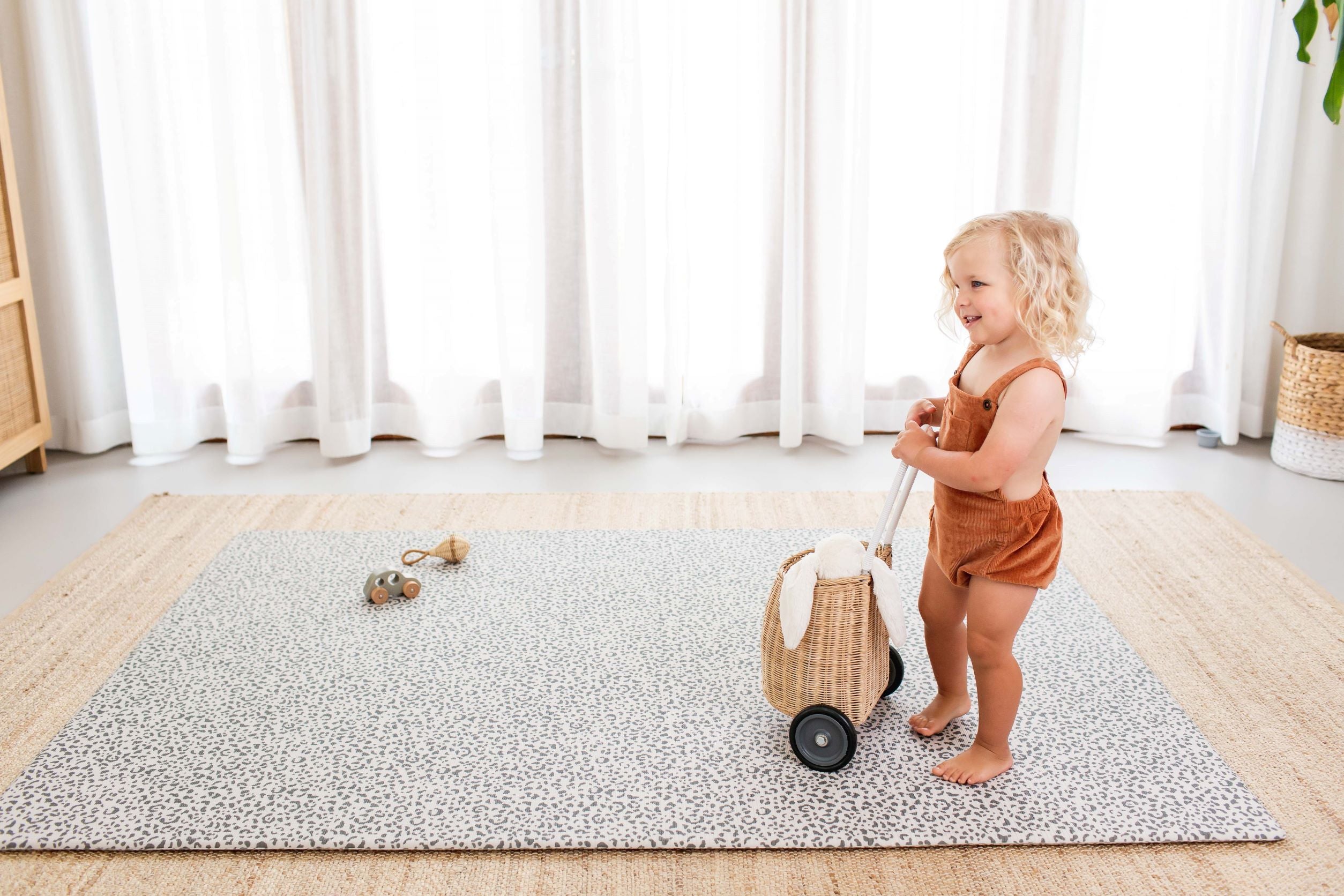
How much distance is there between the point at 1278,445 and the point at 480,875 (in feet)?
8.48

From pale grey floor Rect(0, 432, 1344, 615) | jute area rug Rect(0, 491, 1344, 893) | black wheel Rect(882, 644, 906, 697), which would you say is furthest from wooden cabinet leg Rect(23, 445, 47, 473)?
black wheel Rect(882, 644, 906, 697)

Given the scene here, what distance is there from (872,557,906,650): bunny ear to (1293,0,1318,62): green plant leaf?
6.04 feet

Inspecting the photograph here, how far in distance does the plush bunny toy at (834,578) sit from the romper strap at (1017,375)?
0.97 ft

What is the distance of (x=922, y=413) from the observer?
1.82 metres

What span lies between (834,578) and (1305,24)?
200 centimetres

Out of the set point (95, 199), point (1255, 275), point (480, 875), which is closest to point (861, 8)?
point (1255, 275)

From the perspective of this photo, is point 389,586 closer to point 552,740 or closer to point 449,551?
point 449,551

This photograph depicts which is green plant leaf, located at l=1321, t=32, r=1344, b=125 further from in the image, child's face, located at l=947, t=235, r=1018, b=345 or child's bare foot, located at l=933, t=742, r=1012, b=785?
child's bare foot, located at l=933, t=742, r=1012, b=785

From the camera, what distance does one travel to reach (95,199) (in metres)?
3.16

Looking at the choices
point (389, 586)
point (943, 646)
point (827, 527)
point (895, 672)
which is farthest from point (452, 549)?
point (943, 646)

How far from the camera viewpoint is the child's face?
5.21 feet

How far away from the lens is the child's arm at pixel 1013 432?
1.59 meters

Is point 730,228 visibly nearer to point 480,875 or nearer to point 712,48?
point 712,48

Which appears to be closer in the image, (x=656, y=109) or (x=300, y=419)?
(x=656, y=109)
